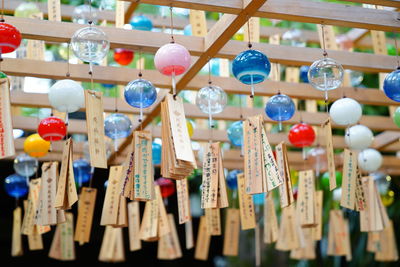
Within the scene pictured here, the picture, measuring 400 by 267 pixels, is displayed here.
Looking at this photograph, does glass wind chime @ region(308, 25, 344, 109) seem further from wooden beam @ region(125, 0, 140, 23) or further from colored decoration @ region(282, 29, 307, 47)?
colored decoration @ region(282, 29, 307, 47)

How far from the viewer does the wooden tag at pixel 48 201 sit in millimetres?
3234

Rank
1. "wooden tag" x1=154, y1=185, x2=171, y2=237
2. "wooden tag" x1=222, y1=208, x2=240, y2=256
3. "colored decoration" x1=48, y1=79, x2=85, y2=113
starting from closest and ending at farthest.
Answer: "colored decoration" x1=48, y1=79, x2=85, y2=113, "wooden tag" x1=154, y1=185, x2=171, y2=237, "wooden tag" x1=222, y1=208, x2=240, y2=256

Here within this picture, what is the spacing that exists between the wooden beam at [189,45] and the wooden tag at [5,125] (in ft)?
1.85

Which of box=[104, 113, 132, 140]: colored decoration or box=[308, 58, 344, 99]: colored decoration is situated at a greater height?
box=[308, 58, 344, 99]: colored decoration

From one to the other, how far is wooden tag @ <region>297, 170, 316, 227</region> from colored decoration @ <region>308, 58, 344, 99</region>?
3.38ft

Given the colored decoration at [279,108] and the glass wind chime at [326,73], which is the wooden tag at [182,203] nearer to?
the colored decoration at [279,108]

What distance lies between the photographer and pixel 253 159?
287 centimetres

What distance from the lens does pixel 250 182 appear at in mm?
2834

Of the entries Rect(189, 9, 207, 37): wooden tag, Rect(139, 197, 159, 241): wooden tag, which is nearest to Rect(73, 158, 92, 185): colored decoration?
Rect(139, 197, 159, 241): wooden tag

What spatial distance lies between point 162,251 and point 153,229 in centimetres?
99

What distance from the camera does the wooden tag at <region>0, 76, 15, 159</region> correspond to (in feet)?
8.34

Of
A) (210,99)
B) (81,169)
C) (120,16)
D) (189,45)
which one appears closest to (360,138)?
(210,99)

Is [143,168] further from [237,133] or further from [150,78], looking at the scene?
[237,133]

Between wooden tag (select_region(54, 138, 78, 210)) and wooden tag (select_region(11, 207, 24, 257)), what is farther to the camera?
wooden tag (select_region(11, 207, 24, 257))
